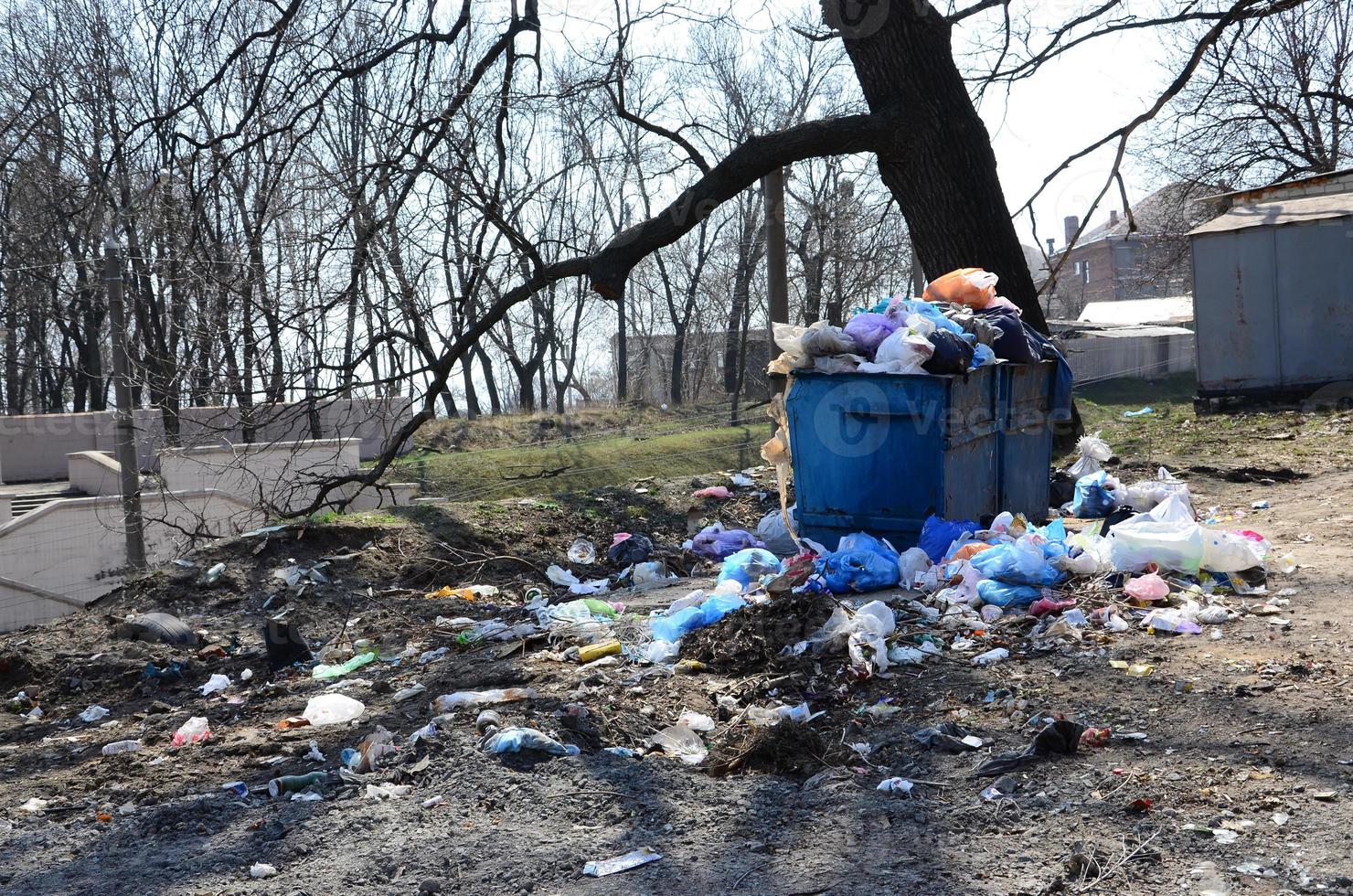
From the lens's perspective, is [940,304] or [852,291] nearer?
[940,304]

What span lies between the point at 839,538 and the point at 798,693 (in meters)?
2.32

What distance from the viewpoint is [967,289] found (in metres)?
6.86

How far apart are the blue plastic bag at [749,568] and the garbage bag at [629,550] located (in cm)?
146

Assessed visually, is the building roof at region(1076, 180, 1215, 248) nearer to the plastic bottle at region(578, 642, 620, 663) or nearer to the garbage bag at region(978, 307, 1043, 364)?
the garbage bag at region(978, 307, 1043, 364)

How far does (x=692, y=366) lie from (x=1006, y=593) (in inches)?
1196

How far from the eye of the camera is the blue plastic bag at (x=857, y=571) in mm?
5430

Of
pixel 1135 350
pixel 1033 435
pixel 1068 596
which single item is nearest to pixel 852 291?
pixel 1135 350

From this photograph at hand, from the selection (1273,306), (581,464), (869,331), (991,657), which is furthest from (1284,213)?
(991,657)

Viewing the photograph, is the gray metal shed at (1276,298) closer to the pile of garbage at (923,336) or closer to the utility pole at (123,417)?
the pile of garbage at (923,336)

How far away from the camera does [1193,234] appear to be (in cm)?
1459

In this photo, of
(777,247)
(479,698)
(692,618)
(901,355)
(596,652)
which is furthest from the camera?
(777,247)

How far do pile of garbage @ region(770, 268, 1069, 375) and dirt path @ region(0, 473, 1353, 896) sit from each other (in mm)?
2193

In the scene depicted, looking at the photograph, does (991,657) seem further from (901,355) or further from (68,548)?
(68,548)

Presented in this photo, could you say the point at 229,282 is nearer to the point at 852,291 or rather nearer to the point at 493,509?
the point at 493,509
